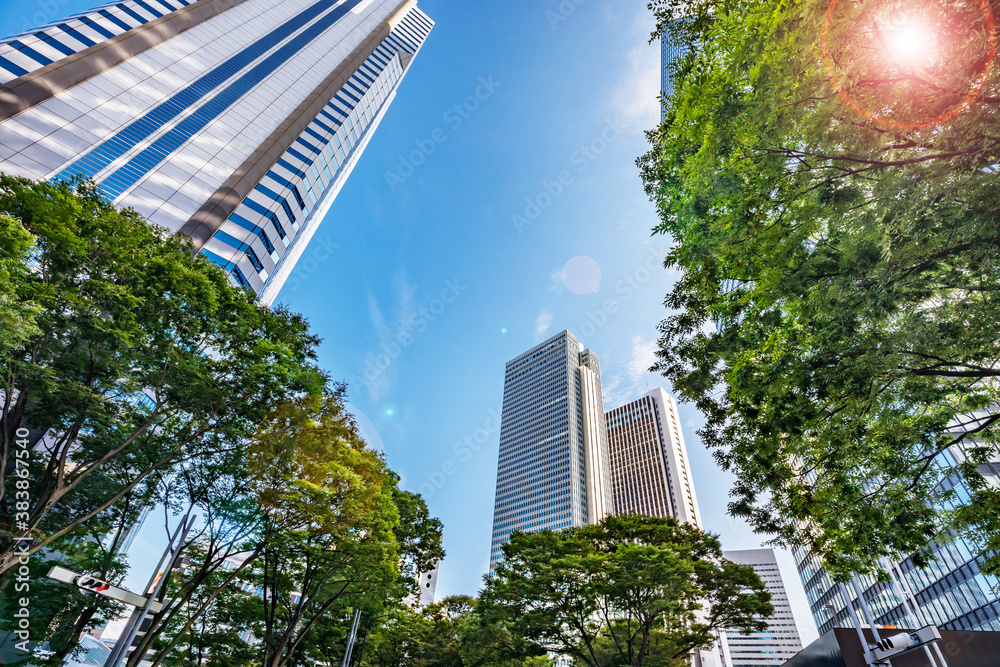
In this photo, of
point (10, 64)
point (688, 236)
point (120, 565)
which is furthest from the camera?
point (10, 64)

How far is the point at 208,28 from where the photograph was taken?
46375 millimetres

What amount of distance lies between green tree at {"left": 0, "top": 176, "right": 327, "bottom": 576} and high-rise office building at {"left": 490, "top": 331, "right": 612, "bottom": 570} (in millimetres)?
108273

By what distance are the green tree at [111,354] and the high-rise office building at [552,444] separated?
108 meters

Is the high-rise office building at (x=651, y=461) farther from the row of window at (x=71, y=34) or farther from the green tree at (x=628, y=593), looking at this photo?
the row of window at (x=71, y=34)

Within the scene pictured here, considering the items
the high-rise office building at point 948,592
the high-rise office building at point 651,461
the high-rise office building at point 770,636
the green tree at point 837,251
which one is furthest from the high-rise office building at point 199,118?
the high-rise office building at point 770,636

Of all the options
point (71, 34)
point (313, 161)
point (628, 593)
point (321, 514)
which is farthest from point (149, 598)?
point (71, 34)

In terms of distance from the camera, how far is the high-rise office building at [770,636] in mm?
140625

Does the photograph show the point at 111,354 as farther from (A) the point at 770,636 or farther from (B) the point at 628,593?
(A) the point at 770,636

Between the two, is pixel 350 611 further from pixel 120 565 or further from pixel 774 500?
pixel 774 500

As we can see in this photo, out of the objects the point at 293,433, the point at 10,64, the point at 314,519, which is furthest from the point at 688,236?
the point at 10,64

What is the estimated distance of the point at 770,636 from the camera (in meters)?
148

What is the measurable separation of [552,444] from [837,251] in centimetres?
12978

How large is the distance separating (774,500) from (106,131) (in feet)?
143

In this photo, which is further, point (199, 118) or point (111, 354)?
point (199, 118)
